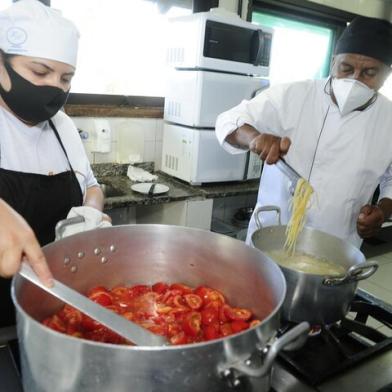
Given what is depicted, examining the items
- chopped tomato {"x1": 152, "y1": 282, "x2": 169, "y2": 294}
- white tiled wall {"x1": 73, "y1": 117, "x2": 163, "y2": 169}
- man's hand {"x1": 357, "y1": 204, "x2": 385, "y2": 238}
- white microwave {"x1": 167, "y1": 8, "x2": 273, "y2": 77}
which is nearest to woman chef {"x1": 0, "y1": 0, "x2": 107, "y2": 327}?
chopped tomato {"x1": 152, "y1": 282, "x2": 169, "y2": 294}

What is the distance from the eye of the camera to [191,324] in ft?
2.46

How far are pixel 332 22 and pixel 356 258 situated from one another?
326cm

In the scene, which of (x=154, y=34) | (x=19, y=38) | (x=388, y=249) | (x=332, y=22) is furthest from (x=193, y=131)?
(x=388, y=249)

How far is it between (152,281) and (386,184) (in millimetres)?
Result: 1140

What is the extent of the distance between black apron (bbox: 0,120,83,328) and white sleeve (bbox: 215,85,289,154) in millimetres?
607

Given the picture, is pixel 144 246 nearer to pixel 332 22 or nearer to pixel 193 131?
pixel 193 131

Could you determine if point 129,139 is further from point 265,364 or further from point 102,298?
point 265,364

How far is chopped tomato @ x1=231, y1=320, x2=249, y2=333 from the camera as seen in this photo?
0.77m

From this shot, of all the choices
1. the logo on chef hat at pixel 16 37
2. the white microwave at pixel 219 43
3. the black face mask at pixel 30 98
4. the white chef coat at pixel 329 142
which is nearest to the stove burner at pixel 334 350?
the white chef coat at pixel 329 142

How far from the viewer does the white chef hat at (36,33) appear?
43.8 inches

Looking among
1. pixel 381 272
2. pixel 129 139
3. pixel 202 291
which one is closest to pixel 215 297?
pixel 202 291

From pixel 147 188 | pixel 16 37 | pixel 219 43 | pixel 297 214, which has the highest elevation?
pixel 219 43

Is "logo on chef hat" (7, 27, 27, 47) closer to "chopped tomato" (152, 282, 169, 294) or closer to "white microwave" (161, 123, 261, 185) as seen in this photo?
"chopped tomato" (152, 282, 169, 294)

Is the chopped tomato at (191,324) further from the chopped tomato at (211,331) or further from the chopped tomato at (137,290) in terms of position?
the chopped tomato at (137,290)
